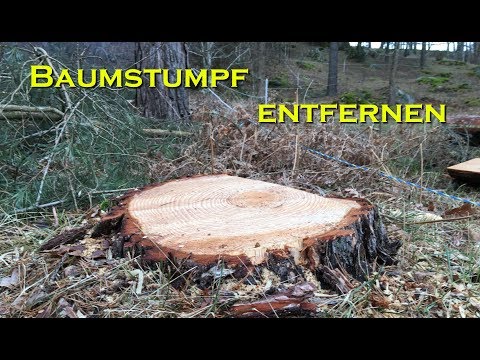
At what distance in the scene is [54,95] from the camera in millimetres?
3025

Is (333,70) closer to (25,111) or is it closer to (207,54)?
(207,54)

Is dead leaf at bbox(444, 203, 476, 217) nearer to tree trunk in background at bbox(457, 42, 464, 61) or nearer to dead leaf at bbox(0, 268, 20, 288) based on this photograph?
dead leaf at bbox(0, 268, 20, 288)

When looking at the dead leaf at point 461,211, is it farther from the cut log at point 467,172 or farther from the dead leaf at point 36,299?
the dead leaf at point 36,299

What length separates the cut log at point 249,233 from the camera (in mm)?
1517

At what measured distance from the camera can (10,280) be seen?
1.77 metres

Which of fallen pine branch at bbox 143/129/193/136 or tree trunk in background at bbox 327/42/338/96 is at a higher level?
tree trunk in background at bbox 327/42/338/96

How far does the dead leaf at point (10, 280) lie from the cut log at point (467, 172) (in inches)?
134

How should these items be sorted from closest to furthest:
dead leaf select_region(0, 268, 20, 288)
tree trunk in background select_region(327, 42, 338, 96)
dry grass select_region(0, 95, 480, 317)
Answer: dry grass select_region(0, 95, 480, 317) < dead leaf select_region(0, 268, 20, 288) < tree trunk in background select_region(327, 42, 338, 96)

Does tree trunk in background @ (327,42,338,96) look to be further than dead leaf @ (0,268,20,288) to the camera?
Yes

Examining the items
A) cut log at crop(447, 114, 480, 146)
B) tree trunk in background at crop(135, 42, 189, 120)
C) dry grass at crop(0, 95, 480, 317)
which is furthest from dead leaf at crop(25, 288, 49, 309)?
cut log at crop(447, 114, 480, 146)

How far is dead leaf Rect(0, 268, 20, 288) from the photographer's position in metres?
1.74

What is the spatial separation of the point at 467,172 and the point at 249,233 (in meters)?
2.77

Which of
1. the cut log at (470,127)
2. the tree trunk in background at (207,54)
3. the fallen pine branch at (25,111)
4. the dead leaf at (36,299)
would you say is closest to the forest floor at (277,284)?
the dead leaf at (36,299)
